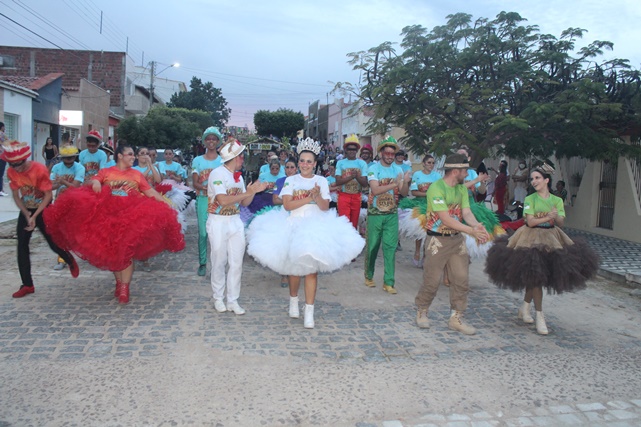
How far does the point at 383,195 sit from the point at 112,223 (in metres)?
3.45

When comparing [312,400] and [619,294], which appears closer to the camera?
[312,400]

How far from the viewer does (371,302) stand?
22.1 ft

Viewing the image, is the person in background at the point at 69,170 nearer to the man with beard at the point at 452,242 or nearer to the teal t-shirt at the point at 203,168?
the teal t-shirt at the point at 203,168

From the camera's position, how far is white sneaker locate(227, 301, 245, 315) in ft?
19.6

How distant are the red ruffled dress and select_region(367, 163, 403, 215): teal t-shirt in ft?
8.65

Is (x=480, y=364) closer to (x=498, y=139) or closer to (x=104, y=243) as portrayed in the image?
(x=104, y=243)

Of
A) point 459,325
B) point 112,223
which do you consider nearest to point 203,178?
point 112,223

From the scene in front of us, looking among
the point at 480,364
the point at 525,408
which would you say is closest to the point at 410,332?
the point at 480,364

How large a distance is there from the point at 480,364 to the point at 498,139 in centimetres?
763

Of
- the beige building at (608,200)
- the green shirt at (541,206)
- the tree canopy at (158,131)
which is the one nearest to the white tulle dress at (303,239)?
the green shirt at (541,206)

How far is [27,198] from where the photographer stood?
634cm

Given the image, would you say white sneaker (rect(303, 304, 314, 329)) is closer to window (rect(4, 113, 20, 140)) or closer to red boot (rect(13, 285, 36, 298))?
red boot (rect(13, 285, 36, 298))

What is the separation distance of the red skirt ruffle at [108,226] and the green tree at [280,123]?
187 feet

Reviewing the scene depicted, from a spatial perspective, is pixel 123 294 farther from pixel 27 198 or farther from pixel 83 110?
pixel 83 110
